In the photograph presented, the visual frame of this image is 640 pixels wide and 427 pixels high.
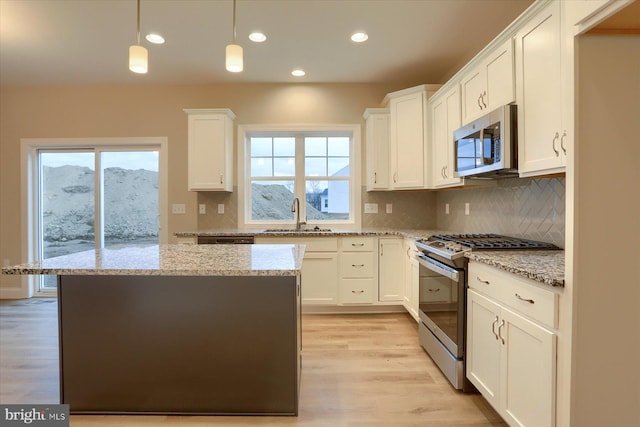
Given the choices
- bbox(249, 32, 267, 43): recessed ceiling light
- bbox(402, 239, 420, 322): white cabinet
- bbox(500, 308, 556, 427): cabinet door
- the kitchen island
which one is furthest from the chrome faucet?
bbox(500, 308, 556, 427): cabinet door

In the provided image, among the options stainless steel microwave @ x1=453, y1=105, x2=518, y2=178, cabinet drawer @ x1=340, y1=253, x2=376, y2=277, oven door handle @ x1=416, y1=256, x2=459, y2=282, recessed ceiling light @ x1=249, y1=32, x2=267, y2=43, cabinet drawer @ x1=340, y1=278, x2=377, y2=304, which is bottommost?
cabinet drawer @ x1=340, y1=278, x2=377, y2=304

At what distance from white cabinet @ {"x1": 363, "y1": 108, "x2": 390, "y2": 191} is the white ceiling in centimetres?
48

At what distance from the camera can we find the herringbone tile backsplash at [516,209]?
82.5 inches

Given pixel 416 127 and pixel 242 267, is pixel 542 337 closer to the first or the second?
pixel 242 267

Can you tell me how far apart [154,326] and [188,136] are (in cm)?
262

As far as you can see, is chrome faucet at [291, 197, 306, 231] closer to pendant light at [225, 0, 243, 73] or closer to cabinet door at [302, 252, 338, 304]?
cabinet door at [302, 252, 338, 304]

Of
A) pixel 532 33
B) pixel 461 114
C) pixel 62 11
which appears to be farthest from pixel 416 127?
pixel 62 11

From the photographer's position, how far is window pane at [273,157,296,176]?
4.21 meters

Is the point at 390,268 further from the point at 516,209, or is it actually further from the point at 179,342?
the point at 179,342

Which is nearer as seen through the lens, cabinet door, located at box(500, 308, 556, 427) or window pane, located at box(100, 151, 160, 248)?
cabinet door, located at box(500, 308, 556, 427)

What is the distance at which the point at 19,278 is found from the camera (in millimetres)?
4145

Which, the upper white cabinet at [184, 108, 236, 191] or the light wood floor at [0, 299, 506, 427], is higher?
the upper white cabinet at [184, 108, 236, 191]

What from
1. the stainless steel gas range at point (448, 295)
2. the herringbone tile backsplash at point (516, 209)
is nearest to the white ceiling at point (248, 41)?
the herringbone tile backsplash at point (516, 209)

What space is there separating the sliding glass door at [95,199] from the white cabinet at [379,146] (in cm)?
266
